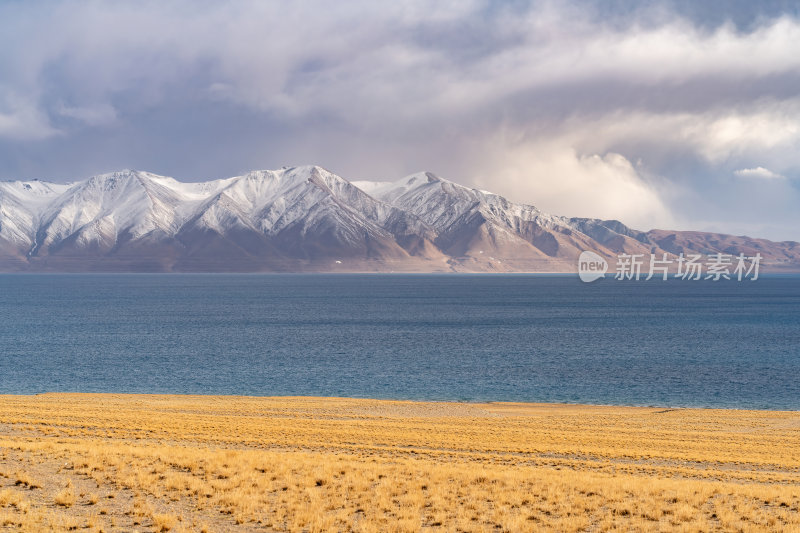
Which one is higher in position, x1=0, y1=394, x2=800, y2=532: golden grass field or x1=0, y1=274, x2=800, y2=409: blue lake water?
x1=0, y1=394, x2=800, y2=532: golden grass field

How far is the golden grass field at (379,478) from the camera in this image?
17.9 m

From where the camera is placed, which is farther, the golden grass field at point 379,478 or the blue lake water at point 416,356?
the blue lake water at point 416,356

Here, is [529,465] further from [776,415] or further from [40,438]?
[776,415]

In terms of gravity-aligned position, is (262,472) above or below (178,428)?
above

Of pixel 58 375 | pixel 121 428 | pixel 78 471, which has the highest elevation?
pixel 78 471

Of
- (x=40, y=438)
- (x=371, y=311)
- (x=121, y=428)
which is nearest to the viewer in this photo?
(x=40, y=438)

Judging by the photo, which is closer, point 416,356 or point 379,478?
point 379,478

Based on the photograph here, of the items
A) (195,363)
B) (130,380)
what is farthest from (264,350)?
(130,380)

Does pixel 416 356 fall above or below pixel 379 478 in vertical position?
below

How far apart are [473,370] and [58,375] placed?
46.0 meters

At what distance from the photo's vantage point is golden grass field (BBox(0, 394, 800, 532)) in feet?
58.6

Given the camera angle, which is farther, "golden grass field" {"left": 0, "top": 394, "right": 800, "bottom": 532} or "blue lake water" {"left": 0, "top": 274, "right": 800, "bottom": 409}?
"blue lake water" {"left": 0, "top": 274, "right": 800, "bottom": 409}

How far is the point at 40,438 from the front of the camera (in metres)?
31.2

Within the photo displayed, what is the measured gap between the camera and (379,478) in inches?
874
